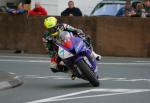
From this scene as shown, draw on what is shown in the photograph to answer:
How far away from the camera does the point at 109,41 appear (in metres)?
25.5

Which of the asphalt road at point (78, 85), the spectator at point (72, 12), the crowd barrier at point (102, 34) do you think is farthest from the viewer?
the spectator at point (72, 12)

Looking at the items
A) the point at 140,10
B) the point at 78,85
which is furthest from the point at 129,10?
the point at 78,85

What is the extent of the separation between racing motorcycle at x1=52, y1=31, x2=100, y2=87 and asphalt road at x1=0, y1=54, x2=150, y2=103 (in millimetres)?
295

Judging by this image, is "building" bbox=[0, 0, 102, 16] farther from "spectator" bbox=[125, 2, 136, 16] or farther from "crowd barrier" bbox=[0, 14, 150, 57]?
"spectator" bbox=[125, 2, 136, 16]

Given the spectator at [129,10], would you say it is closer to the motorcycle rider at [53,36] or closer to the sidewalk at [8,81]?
the sidewalk at [8,81]

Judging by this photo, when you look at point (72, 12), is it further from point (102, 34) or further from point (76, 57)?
point (76, 57)

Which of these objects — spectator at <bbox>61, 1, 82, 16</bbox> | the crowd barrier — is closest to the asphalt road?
the crowd barrier

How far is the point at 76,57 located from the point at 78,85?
970 mm

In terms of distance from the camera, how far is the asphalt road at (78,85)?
44.4ft

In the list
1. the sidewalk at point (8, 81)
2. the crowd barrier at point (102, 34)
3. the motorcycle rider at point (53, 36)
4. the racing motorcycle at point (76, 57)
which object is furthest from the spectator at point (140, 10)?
the racing motorcycle at point (76, 57)

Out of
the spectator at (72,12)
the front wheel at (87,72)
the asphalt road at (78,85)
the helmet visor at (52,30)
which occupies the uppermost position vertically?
the helmet visor at (52,30)

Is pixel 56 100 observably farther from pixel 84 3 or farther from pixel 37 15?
pixel 84 3

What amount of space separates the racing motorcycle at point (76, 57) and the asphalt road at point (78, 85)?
30cm

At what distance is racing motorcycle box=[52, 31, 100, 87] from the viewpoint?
49.9 ft
